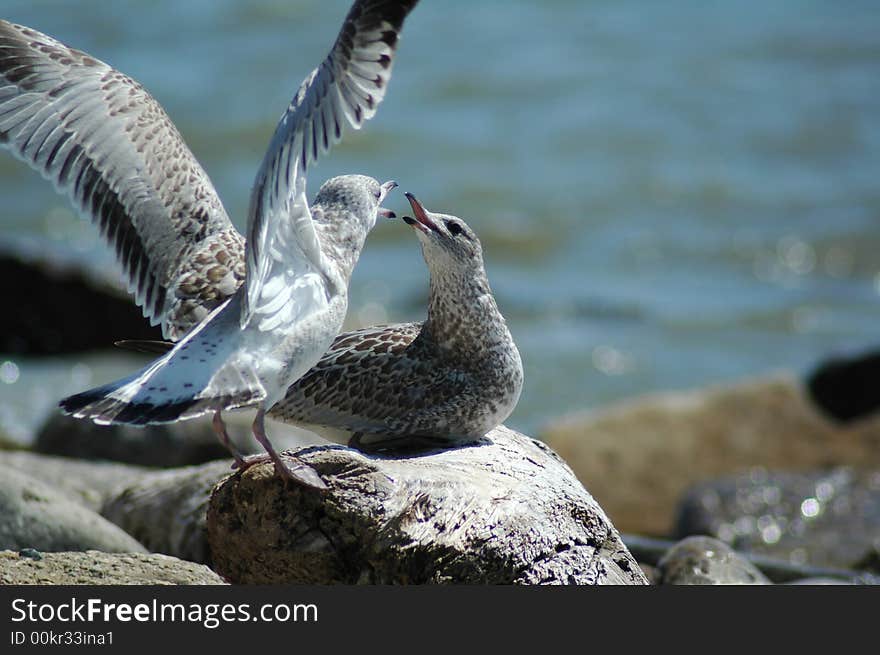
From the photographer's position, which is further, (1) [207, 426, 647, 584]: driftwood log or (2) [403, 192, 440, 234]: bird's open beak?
(2) [403, 192, 440, 234]: bird's open beak

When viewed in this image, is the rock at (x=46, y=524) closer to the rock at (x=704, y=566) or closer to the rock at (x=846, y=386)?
the rock at (x=704, y=566)

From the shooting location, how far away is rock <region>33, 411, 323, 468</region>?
8.20 meters

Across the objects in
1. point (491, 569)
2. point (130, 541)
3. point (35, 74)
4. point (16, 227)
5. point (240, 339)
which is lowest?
point (16, 227)

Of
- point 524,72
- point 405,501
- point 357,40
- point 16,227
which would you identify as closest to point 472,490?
point 405,501

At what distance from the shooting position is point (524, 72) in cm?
2033

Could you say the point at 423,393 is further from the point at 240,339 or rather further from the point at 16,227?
the point at 16,227

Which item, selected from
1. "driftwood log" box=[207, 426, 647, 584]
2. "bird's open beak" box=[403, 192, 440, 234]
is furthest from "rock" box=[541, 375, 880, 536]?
"driftwood log" box=[207, 426, 647, 584]

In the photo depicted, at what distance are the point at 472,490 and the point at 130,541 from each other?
174 cm

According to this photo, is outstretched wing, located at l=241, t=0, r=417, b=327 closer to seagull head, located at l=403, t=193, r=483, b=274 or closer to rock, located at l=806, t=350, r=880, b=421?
seagull head, located at l=403, t=193, r=483, b=274

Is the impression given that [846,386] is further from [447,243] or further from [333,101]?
Result: [333,101]

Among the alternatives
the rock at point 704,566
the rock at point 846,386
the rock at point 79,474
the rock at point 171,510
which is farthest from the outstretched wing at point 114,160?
the rock at point 846,386

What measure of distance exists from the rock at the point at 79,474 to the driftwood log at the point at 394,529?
2274 mm

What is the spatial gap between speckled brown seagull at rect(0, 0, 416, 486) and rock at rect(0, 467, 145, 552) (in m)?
0.90

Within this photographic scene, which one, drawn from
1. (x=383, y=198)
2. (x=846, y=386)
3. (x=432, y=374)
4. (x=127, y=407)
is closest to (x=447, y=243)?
(x=383, y=198)
